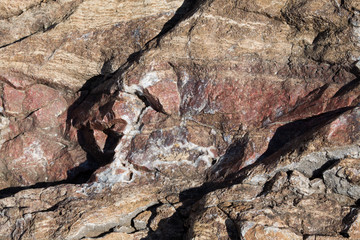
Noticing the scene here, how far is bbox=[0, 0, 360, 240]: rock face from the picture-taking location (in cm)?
611

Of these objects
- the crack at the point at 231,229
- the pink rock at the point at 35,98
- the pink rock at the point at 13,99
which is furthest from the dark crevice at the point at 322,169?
the pink rock at the point at 13,99

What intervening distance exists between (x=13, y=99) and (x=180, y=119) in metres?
3.85

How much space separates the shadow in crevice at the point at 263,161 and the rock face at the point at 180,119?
3 centimetres

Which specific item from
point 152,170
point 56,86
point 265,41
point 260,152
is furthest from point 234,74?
point 56,86

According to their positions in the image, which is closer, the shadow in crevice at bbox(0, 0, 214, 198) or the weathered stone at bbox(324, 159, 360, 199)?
the weathered stone at bbox(324, 159, 360, 199)

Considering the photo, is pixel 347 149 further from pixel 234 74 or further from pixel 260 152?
pixel 234 74

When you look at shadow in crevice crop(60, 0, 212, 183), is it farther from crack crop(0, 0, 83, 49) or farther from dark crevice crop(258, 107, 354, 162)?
dark crevice crop(258, 107, 354, 162)

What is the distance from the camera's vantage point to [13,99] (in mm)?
9242

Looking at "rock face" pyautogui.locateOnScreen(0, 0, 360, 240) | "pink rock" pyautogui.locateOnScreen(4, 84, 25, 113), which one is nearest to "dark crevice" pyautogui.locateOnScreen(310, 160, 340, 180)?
"rock face" pyautogui.locateOnScreen(0, 0, 360, 240)

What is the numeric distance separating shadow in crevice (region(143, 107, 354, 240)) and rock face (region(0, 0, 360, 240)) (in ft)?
0.10

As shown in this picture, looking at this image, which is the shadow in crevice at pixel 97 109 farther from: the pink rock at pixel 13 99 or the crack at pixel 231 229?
the crack at pixel 231 229

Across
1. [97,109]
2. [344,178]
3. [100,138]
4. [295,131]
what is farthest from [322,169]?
[97,109]

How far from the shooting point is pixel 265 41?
792cm

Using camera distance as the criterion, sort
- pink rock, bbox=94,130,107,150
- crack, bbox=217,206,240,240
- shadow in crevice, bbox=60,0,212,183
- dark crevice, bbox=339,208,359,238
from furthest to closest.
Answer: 1. pink rock, bbox=94,130,107,150
2. shadow in crevice, bbox=60,0,212,183
3. crack, bbox=217,206,240,240
4. dark crevice, bbox=339,208,359,238
